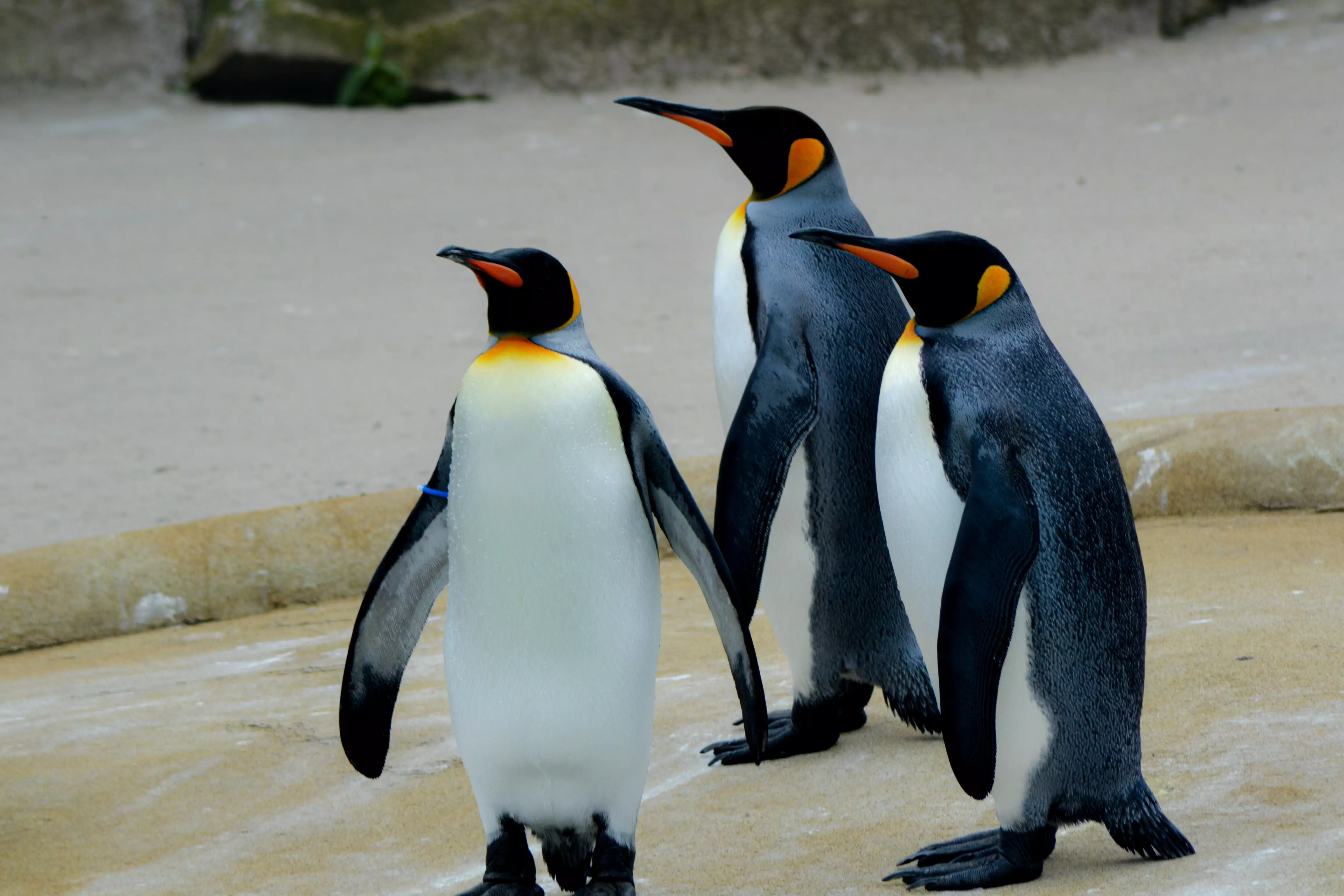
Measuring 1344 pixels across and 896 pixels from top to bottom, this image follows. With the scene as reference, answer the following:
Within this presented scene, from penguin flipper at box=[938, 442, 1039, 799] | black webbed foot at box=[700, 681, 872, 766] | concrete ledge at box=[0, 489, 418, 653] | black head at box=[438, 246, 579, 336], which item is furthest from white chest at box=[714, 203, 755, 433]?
concrete ledge at box=[0, 489, 418, 653]

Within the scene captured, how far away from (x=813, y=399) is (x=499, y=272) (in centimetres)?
77

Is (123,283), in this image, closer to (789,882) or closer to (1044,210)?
(1044,210)

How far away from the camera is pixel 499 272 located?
2109mm

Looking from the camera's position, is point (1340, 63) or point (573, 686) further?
point (1340, 63)

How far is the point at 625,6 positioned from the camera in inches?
429

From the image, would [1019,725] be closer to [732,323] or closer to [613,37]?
[732,323]

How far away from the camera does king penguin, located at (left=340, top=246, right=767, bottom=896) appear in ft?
7.07

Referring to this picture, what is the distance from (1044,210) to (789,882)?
6719 millimetres

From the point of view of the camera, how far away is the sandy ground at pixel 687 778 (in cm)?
227

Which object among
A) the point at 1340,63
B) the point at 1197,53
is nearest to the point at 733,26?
the point at 1197,53

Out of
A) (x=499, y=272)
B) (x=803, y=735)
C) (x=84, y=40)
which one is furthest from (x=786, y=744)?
(x=84, y=40)

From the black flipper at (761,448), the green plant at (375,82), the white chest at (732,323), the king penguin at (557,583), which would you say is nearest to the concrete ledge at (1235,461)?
the white chest at (732,323)

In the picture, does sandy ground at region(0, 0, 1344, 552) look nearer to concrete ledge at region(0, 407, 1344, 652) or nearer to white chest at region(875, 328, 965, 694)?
concrete ledge at region(0, 407, 1344, 652)

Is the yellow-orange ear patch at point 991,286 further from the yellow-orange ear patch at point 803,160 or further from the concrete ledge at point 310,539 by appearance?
the concrete ledge at point 310,539
